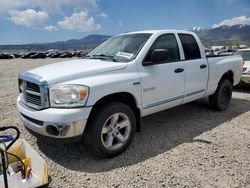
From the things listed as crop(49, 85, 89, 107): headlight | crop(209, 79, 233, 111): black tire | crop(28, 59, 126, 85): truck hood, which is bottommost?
crop(209, 79, 233, 111): black tire

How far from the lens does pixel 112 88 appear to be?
12.2 ft

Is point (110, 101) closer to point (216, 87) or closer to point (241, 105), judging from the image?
point (216, 87)

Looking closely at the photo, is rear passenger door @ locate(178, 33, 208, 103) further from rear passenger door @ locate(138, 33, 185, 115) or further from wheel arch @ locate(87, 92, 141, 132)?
wheel arch @ locate(87, 92, 141, 132)

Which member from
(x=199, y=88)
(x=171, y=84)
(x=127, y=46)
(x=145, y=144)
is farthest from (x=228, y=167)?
(x=127, y=46)

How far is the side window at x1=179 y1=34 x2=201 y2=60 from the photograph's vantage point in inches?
204

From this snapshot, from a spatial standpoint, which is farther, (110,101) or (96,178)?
(110,101)

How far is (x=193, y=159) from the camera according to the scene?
12.8 feet

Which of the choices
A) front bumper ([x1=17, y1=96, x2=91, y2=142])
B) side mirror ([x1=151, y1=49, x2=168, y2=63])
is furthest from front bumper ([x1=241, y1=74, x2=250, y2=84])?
front bumper ([x1=17, y1=96, x2=91, y2=142])

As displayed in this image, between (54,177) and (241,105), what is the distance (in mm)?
5509

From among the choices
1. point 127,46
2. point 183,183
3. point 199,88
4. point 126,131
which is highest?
point 127,46

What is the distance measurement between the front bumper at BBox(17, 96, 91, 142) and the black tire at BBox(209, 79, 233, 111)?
379 centimetres

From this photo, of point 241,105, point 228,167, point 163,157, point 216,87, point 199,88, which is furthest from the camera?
point 241,105

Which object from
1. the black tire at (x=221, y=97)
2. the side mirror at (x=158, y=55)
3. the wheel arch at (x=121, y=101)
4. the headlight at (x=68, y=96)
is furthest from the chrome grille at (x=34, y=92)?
the black tire at (x=221, y=97)

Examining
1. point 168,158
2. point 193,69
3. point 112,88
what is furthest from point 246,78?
point 112,88
